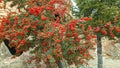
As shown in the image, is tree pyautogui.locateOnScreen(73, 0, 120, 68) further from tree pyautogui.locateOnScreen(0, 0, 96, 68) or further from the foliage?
tree pyautogui.locateOnScreen(0, 0, 96, 68)

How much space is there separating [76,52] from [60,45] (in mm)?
927

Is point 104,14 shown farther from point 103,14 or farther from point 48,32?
point 48,32

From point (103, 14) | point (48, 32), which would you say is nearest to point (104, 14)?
point (103, 14)

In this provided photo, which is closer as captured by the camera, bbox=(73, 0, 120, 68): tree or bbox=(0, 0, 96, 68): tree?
bbox=(0, 0, 96, 68): tree

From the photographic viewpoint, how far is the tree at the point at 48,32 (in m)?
12.2

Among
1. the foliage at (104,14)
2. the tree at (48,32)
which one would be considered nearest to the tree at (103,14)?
the foliage at (104,14)

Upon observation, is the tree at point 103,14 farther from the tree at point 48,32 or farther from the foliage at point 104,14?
the tree at point 48,32

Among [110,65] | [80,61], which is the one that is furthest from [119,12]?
[110,65]

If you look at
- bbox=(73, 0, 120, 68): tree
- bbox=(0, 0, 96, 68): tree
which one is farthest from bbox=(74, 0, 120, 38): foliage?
bbox=(0, 0, 96, 68): tree

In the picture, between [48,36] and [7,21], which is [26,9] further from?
[48,36]

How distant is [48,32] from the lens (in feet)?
39.3

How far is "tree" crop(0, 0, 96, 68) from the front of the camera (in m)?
12.2

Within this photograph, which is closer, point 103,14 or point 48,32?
point 48,32

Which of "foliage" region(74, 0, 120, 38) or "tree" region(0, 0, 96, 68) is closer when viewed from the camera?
"tree" region(0, 0, 96, 68)
